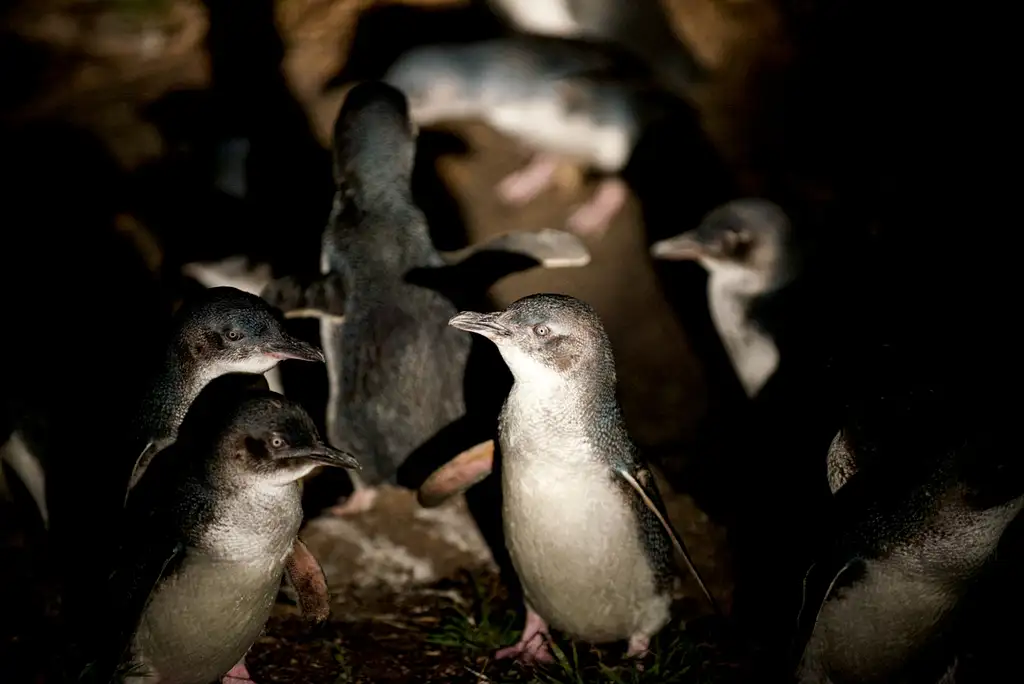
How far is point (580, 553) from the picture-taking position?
11.5ft

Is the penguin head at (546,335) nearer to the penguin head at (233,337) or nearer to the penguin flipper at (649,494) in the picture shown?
the penguin flipper at (649,494)

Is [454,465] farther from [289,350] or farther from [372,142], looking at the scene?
[372,142]

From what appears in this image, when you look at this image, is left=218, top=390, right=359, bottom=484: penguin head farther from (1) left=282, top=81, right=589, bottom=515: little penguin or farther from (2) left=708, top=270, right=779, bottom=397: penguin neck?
(2) left=708, top=270, right=779, bottom=397: penguin neck

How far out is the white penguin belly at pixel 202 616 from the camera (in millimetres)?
3170

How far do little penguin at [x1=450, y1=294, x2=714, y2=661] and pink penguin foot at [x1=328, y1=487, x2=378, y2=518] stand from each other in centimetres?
94

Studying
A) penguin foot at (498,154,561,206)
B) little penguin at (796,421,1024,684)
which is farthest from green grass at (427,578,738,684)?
penguin foot at (498,154,561,206)

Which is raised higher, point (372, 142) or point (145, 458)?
point (372, 142)

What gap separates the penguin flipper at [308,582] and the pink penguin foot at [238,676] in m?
0.33

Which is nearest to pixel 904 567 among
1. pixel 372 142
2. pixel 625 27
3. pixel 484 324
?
pixel 484 324

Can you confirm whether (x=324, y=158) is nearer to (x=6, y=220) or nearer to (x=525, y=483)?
(x=6, y=220)

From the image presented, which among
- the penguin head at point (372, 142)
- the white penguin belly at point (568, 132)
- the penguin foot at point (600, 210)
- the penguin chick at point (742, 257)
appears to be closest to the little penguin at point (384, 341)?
the penguin head at point (372, 142)

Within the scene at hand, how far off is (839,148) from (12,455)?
4627 millimetres

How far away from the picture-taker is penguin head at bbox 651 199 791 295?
475 cm

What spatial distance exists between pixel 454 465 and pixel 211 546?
0.90 m
